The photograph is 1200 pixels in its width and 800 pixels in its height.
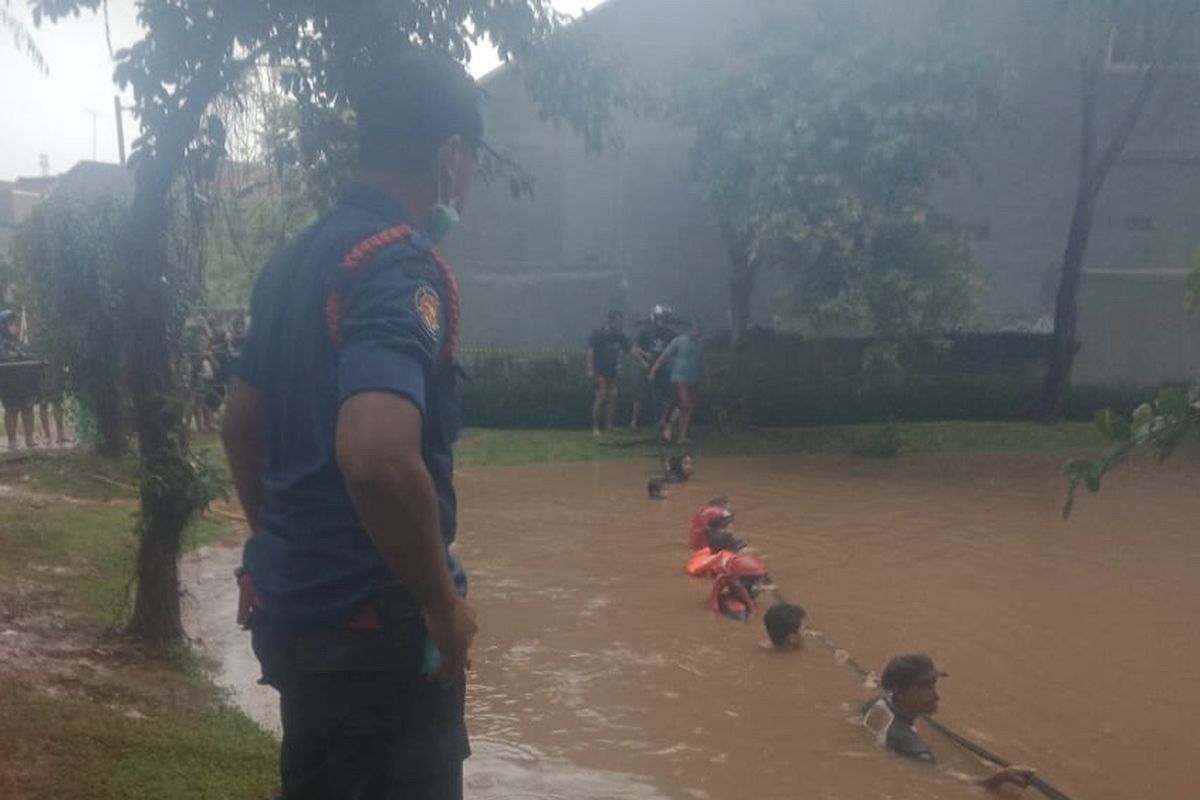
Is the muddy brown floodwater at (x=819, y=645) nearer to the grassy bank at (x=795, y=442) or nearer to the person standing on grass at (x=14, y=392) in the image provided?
the grassy bank at (x=795, y=442)

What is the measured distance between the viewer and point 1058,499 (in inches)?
539

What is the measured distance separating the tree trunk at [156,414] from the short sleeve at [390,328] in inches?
173

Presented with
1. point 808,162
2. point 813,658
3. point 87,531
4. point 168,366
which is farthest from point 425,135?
point 808,162

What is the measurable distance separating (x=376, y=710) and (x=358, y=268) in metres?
0.78

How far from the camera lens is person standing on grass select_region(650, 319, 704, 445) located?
17.0 m

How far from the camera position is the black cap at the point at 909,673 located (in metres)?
6.05

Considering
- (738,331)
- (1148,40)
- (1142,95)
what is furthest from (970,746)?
(1142,95)

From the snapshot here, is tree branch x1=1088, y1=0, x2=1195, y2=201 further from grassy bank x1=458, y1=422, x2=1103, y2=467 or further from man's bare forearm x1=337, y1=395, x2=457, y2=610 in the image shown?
man's bare forearm x1=337, y1=395, x2=457, y2=610

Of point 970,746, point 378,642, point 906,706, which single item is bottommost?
point 970,746

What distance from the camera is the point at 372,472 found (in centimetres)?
205

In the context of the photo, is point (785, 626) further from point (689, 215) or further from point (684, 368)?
point (689, 215)

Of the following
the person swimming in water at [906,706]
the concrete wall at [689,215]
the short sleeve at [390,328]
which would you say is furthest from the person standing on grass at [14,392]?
the short sleeve at [390,328]

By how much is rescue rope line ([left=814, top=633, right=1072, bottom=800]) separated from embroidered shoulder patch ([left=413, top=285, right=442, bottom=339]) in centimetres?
412

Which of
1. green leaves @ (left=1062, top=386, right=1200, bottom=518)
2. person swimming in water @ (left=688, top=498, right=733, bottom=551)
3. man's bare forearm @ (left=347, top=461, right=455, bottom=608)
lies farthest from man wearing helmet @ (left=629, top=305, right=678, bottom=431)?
man's bare forearm @ (left=347, top=461, right=455, bottom=608)
